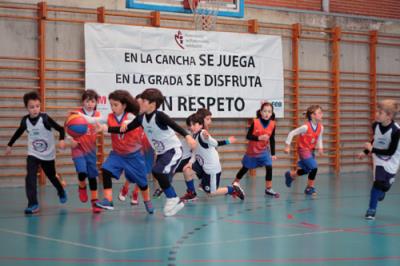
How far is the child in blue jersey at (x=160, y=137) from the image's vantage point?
8.29m

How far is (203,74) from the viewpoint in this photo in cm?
1533

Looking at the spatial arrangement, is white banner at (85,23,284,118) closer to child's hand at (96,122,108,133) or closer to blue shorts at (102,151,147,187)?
blue shorts at (102,151,147,187)

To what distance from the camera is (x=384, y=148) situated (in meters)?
8.25

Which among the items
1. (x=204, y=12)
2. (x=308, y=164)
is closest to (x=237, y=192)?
(x=308, y=164)

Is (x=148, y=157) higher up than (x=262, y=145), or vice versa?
(x=262, y=145)

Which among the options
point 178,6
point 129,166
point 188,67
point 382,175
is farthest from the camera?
point 188,67

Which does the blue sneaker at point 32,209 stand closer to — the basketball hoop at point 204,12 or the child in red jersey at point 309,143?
the child in red jersey at point 309,143

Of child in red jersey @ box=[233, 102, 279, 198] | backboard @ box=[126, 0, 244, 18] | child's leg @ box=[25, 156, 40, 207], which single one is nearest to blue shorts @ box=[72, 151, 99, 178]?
child's leg @ box=[25, 156, 40, 207]

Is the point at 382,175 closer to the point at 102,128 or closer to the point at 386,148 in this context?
the point at 386,148

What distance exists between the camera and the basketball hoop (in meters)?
14.4

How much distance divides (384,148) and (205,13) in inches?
285

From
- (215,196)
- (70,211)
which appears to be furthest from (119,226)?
(215,196)

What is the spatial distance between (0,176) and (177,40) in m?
4.46

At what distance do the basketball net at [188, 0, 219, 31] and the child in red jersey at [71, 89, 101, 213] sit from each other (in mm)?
5650
